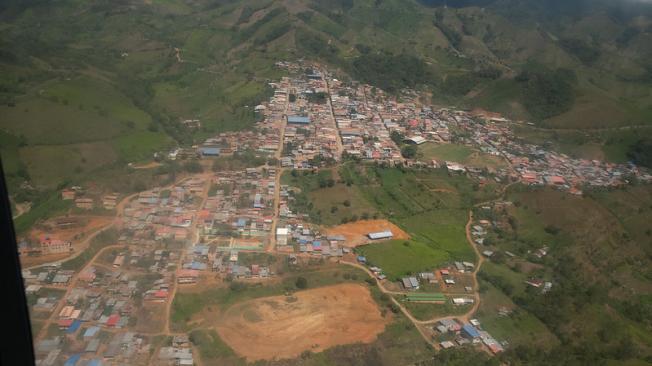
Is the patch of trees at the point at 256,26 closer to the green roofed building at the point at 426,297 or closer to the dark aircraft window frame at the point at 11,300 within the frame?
the green roofed building at the point at 426,297

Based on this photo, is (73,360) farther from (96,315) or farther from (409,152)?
Answer: (409,152)

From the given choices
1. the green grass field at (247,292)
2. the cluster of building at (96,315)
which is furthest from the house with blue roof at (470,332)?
the cluster of building at (96,315)

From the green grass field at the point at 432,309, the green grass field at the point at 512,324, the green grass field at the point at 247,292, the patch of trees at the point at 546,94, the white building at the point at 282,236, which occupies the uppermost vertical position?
the patch of trees at the point at 546,94

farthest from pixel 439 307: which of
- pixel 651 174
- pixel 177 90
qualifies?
pixel 177 90

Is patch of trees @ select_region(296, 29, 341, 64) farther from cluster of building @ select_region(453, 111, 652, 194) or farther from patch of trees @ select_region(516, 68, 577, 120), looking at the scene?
patch of trees @ select_region(516, 68, 577, 120)

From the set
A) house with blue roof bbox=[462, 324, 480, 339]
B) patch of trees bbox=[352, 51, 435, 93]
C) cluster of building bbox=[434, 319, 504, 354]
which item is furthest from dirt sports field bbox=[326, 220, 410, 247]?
patch of trees bbox=[352, 51, 435, 93]

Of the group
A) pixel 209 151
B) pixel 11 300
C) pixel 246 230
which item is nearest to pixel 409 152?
pixel 209 151

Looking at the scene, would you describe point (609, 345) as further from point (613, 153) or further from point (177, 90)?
point (177, 90)

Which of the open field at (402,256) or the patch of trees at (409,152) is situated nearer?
the open field at (402,256)
